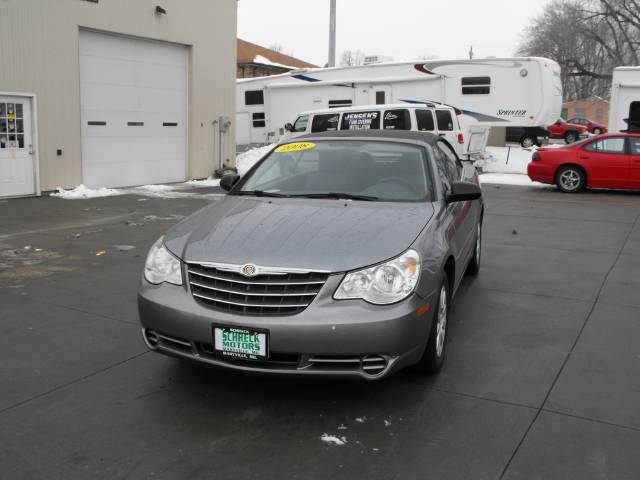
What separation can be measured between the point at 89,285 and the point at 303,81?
18.2m

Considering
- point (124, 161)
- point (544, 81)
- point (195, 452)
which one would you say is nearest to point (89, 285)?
point (195, 452)

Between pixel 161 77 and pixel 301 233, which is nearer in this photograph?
pixel 301 233

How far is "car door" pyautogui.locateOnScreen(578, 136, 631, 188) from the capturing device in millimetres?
15030

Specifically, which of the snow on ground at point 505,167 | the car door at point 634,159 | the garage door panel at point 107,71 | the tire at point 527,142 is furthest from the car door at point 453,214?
the tire at point 527,142

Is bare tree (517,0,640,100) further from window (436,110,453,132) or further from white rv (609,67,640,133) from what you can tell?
window (436,110,453,132)

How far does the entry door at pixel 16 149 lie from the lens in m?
12.8

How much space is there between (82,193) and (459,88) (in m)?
12.3

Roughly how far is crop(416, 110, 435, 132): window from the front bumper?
1267 centimetres

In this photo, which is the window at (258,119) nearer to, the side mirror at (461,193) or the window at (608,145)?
the window at (608,145)

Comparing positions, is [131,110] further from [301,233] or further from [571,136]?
[571,136]

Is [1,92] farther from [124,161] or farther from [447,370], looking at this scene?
[447,370]

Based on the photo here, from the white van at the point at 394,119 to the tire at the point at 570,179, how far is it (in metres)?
2.56

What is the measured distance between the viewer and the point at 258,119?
90.2ft

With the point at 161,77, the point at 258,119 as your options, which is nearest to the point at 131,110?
the point at 161,77
